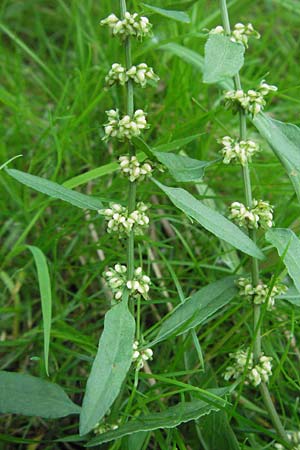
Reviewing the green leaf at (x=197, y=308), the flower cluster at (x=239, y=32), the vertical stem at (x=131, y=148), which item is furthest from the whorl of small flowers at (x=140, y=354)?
the flower cluster at (x=239, y=32)

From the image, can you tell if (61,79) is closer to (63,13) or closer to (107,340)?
(63,13)

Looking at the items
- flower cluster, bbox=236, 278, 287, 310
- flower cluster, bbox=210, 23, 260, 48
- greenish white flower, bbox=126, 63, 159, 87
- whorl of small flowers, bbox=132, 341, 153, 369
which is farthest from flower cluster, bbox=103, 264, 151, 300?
flower cluster, bbox=210, 23, 260, 48

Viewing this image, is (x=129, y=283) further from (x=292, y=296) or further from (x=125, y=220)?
(x=292, y=296)

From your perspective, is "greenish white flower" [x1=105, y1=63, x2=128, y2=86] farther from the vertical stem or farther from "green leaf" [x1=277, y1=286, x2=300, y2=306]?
"green leaf" [x1=277, y1=286, x2=300, y2=306]

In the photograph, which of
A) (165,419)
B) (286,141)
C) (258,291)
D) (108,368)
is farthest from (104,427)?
(286,141)

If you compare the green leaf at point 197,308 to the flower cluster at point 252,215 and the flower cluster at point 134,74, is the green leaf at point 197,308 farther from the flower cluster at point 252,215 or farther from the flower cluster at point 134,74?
the flower cluster at point 134,74
